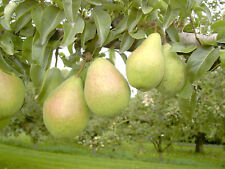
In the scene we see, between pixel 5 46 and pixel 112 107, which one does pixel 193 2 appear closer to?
pixel 112 107

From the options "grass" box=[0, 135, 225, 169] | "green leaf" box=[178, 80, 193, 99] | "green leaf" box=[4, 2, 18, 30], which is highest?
"green leaf" box=[4, 2, 18, 30]

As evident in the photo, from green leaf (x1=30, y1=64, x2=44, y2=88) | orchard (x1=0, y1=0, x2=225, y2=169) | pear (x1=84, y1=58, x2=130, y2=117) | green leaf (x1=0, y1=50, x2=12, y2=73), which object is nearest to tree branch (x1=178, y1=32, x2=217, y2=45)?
→ orchard (x1=0, y1=0, x2=225, y2=169)

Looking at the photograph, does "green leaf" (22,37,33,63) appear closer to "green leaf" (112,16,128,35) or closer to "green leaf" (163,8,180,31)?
"green leaf" (112,16,128,35)

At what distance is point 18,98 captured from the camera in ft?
3.18

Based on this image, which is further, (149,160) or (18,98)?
(149,160)

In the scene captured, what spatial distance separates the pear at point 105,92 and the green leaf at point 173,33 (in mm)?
206

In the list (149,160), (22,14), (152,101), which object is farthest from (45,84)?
(149,160)

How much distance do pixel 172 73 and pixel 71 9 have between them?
1.14 ft

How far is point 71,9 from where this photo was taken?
76cm

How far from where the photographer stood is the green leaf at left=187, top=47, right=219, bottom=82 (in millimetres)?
834

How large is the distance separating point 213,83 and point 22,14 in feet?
15.1

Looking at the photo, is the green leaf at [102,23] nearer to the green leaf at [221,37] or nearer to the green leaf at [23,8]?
the green leaf at [23,8]

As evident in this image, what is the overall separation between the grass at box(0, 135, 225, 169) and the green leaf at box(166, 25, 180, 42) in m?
9.42

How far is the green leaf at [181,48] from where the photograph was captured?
0.82 m
